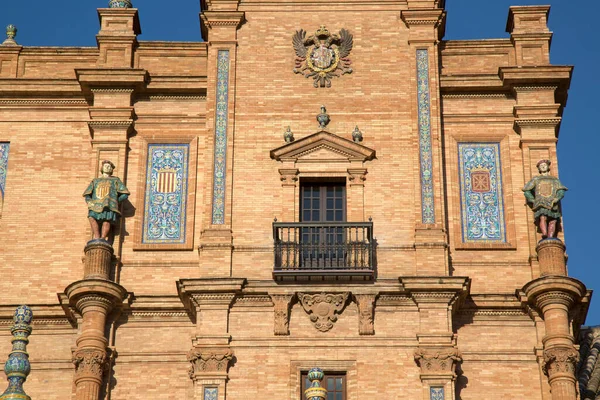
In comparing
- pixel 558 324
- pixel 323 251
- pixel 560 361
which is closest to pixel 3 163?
pixel 323 251

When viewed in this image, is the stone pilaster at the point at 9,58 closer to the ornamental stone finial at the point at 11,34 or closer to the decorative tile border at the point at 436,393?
the ornamental stone finial at the point at 11,34

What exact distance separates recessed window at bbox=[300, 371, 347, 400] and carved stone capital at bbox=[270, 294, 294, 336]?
2.84 ft

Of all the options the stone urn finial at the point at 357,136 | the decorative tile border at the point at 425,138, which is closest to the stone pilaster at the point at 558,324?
the decorative tile border at the point at 425,138

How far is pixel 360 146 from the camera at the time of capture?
32250 millimetres

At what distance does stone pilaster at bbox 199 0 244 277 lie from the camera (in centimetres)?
3119

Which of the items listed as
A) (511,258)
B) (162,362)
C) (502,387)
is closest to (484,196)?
(511,258)

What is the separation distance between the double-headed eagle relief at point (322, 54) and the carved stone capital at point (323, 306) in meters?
4.71

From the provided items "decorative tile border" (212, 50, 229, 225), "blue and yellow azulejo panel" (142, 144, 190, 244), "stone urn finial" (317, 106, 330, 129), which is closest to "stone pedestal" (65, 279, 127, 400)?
"blue and yellow azulejo panel" (142, 144, 190, 244)

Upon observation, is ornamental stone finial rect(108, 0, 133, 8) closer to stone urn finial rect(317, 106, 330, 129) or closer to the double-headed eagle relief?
the double-headed eagle relief

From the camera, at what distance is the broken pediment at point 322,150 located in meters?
32.2

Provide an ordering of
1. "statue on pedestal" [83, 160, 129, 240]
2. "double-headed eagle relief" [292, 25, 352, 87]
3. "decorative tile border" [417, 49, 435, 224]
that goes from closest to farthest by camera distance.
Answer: "statue on pedestal" [83, 160, 129, 240] < "decorative tile border" [417, 49, 435, 224] < "double-headed eagle relief" [292, 25, 352, 87]

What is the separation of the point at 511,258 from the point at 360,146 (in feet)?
11.6

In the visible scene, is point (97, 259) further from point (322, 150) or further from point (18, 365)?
point (18, 365)

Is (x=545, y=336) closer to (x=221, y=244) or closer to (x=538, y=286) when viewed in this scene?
(x=538, y=286)
